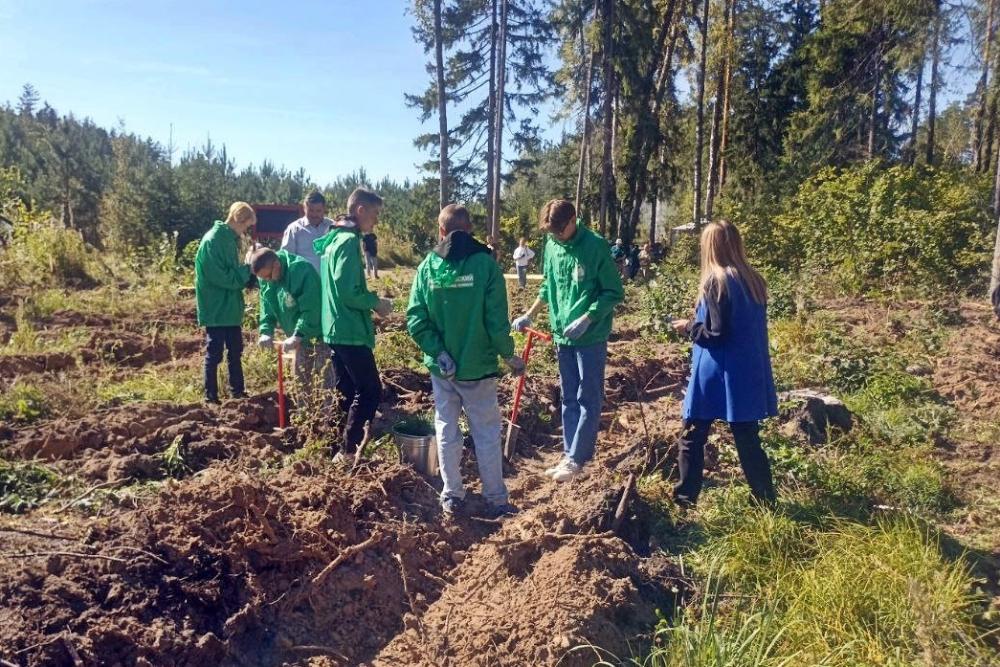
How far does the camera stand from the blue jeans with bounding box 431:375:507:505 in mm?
4078

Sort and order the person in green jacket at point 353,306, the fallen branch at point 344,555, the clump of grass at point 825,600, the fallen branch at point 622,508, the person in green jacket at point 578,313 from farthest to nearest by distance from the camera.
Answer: the person in green jacket at point 353,306 → the person in green jacket at point 578,313 → the fallen branch at point 622,508 → the fallen branch at point 344,555 → the clump of grass at point 825,600

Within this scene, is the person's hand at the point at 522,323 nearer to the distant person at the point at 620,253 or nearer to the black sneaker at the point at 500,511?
the black sneaker at the point at 500,511

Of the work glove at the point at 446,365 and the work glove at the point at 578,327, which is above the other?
the work glove at the point at 578,327

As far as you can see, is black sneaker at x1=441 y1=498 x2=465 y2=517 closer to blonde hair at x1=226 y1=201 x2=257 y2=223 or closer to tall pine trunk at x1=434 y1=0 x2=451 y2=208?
blonde hair at x1=226 y1=201 x2=257 y2=223

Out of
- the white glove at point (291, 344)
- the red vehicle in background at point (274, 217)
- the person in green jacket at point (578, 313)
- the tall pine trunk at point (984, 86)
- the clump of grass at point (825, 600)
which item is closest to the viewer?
the clump of grass at point (825, 600)

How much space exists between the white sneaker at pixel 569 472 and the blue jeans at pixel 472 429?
1.99 feet

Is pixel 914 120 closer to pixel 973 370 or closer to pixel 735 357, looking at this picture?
pixel 973 370

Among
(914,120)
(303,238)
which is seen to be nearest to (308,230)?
(303,238)

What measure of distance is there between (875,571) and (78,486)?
438 cm

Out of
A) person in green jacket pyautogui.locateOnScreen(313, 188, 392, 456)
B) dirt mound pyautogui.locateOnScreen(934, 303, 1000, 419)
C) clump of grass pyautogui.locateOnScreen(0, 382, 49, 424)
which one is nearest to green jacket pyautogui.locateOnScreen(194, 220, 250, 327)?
clump of grass pyautogui.locateOnScreen(0, 382, 49, 424)

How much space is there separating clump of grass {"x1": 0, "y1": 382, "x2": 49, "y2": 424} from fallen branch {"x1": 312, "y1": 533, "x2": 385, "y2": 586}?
368 centimetres

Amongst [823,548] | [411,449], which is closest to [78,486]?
[411,449]

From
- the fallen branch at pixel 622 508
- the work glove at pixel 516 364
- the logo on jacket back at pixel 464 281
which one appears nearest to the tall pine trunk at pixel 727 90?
the work glove at pixel 516 364

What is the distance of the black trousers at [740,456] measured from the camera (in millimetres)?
3809
